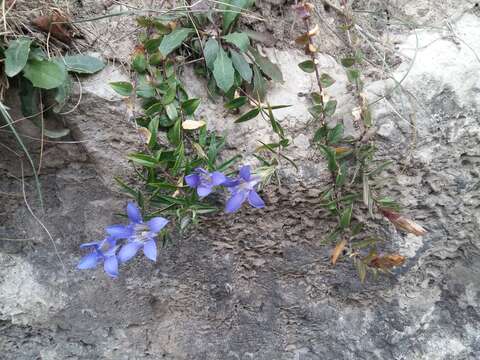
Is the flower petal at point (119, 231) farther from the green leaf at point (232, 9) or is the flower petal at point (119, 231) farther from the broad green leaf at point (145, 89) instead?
the green leaf at point (232, 9)

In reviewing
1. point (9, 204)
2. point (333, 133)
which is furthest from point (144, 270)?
point (333, 133)

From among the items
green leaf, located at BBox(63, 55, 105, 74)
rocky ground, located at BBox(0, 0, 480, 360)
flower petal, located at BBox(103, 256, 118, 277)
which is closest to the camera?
flower petal, located at BBox(103, 256, 118, 277)

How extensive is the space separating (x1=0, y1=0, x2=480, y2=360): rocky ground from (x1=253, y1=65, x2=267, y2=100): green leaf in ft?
0.19

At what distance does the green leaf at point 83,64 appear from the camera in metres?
1.17

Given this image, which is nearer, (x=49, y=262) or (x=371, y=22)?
(x=49, y=262)

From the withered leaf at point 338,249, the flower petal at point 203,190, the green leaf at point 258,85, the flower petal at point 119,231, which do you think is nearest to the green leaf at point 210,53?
the green leaf at point 258,85

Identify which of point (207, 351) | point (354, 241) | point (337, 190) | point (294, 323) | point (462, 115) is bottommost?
point (207, 351)

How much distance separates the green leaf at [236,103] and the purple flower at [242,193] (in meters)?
0.23

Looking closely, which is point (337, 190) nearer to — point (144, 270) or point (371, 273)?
point (371, 273)

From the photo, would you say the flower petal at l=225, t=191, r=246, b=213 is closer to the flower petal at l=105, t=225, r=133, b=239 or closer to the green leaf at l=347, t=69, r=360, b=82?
the flower petal at l=105, t=225, r=133, b=239

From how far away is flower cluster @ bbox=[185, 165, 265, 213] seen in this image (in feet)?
3.57

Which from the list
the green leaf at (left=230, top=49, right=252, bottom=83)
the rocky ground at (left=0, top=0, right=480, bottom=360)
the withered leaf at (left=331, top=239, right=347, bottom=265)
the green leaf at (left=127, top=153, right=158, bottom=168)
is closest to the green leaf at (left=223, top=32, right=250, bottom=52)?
the green leaf at (left=230, top=49, right=252, bottom=83)

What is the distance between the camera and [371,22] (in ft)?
4.92

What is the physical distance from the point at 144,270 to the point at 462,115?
103 cm
